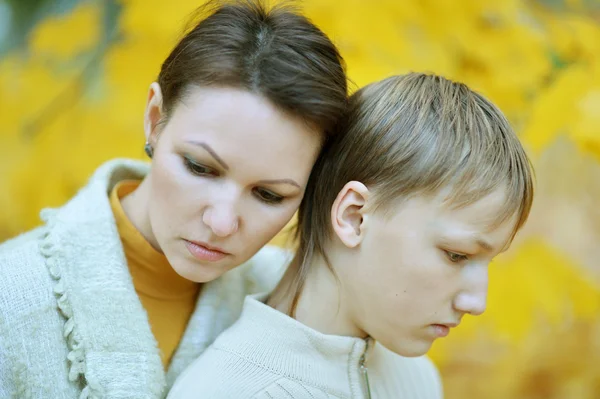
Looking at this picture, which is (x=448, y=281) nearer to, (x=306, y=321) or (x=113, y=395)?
(x=306, y=321)

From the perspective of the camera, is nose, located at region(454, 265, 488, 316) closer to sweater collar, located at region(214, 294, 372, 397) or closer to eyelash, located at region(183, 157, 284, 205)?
sweater collar, located at region(214, 294, 372, 397)

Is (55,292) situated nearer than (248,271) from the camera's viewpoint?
Yes

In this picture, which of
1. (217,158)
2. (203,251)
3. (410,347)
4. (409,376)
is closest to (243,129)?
(217,158)

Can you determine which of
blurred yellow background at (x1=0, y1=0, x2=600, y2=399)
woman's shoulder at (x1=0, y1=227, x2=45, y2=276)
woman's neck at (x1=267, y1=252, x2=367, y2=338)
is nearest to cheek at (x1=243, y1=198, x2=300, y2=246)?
woman's neck at (x1=267, y1=252, x2=367, y2=338)

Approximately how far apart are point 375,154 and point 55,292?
0.53m

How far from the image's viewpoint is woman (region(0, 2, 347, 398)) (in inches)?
40.5

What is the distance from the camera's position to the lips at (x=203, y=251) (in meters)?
1.08

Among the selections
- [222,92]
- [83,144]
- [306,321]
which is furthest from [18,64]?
[306,321]

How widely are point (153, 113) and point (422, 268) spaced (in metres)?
0.50

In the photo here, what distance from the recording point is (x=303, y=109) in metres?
1.04

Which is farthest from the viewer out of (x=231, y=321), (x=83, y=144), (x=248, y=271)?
(x=83, y=144)

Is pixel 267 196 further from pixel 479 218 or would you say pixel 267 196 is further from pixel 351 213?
pixel 479 218

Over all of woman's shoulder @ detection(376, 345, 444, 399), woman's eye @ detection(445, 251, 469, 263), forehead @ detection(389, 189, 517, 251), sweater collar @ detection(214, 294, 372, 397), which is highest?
forehead @ detection(389, 189, 517, 251)

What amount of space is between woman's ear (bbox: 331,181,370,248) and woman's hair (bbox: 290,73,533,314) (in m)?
0.02
